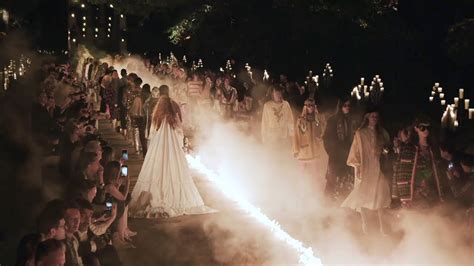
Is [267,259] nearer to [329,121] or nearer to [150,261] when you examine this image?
[150,261]

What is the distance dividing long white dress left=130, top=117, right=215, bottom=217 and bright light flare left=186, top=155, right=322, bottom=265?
2.61ft

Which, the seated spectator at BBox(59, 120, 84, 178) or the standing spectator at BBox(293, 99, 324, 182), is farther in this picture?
the standing spectator at BBox(293, 99, 324, 182)

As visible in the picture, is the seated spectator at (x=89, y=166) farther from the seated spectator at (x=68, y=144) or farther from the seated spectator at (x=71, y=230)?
the seated spectator at (x=71, y=230)

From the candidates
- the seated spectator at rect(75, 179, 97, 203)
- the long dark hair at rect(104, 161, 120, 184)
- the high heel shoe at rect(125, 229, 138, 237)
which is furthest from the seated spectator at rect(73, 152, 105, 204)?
the high heel shoe at rect(125, 229, 138, 237)

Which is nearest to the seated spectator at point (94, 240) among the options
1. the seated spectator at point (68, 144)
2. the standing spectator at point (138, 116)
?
the seated spectator at point (68, 144)

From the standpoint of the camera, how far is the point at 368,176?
→ 1037 cm

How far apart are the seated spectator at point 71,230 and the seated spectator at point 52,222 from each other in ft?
0.45

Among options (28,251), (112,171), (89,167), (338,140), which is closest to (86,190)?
(89,167)

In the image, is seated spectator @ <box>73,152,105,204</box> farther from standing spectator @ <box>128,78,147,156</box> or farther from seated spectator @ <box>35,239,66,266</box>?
standing spectator @ <box>128,78,147,156</box>

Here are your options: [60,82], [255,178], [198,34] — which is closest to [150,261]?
[255,178]

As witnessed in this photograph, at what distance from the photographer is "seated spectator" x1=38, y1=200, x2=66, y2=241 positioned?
6.00 metres

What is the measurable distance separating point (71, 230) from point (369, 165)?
16.8 feet

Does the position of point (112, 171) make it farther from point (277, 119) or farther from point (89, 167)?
point (277, 119)

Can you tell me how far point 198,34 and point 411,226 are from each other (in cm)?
1726
